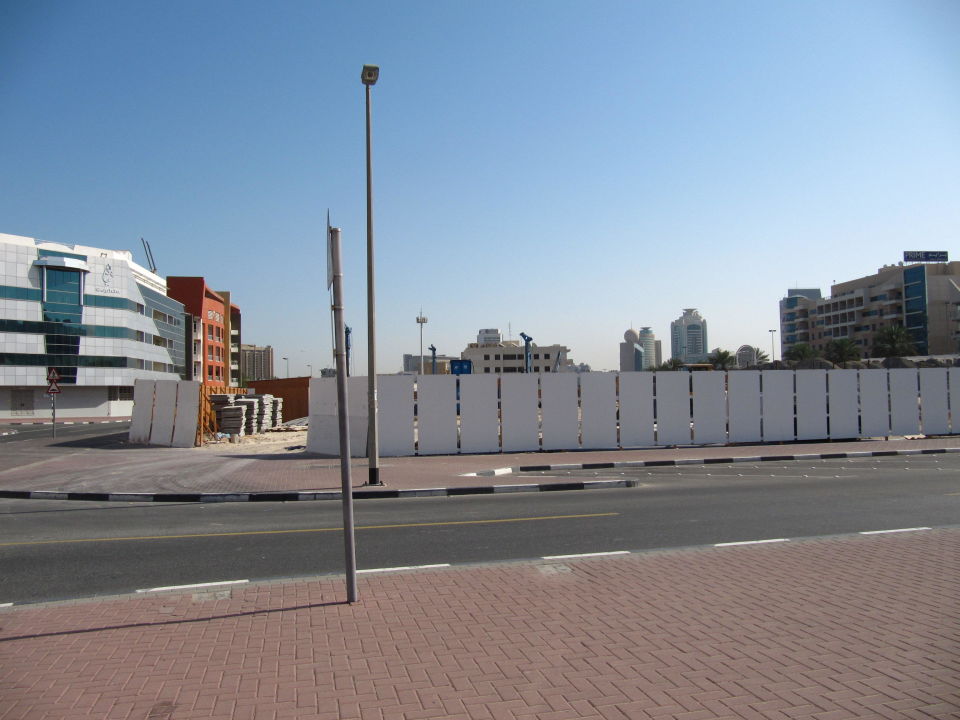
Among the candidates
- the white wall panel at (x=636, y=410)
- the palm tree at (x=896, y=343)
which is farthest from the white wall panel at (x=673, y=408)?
the palm tree at (x=896, y=343)

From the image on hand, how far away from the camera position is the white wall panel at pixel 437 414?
1964cm

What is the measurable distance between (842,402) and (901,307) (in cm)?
10027

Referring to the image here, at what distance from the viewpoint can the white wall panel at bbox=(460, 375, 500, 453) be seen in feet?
65.9

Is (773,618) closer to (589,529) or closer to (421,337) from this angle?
(589,529)

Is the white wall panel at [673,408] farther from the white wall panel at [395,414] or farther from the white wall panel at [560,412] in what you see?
the white wall panel at [395,414]

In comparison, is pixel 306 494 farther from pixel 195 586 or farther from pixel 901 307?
pixel 901 307

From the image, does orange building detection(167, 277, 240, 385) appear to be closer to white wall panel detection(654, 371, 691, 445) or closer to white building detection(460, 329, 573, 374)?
white building detection(460, 329, 573, 374)

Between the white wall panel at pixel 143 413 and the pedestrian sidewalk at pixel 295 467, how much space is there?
4.28 feet

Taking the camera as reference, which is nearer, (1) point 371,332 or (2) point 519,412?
(1) point 371,332

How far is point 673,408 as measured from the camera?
859 inches

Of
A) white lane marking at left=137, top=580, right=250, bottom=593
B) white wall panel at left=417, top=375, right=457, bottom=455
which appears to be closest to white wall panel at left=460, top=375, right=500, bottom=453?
white wall panel at left=417, top=375, right=457, bottom=455

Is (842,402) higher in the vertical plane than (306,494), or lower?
higher

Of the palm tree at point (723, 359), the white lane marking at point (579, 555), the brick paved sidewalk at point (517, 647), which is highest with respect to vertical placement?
the palm tree at point (723, 359)

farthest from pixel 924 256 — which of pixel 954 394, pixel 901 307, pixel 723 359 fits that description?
pixel 954 394
